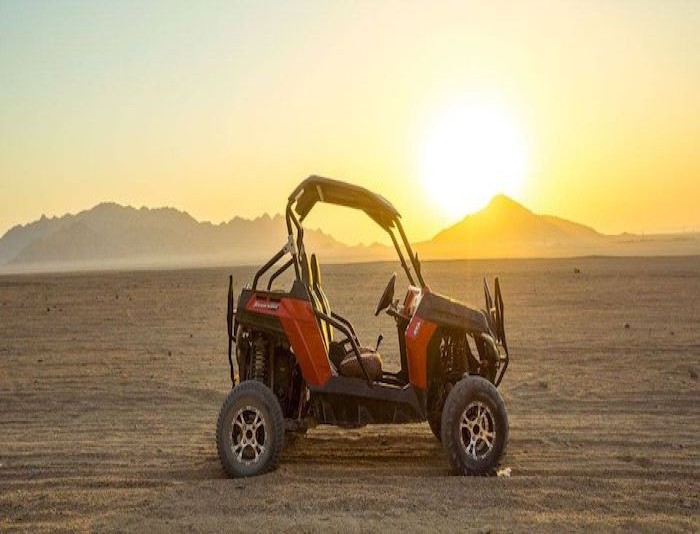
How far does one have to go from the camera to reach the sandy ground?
283 inches

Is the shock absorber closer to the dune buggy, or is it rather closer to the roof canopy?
the dune buggy

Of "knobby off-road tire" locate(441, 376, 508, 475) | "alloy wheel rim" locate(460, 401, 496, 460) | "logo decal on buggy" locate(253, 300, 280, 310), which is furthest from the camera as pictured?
"logo decal on buggy" locate(253, 300, 280, 310)

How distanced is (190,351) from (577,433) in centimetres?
1127

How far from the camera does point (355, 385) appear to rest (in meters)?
8.74

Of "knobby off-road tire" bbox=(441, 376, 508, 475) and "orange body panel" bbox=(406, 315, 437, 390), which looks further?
"orange body panel" bbox=(406, 315, 437, 390)

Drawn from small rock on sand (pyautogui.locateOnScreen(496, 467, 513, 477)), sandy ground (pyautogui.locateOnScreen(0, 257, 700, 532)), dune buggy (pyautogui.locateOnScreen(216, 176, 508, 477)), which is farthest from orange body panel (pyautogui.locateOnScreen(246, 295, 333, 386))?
small rock on sand (pyautogui.locateOnScreen(496, 467, 513, 477))

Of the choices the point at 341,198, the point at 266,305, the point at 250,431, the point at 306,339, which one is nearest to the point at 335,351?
the point at 306,339

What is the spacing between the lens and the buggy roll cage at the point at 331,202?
8.85 m

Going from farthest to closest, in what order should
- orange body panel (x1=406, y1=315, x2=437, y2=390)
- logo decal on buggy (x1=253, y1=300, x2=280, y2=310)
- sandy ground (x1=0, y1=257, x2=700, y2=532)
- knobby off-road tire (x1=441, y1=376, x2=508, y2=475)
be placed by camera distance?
logo decal on buggy (x1=253, y1=300, x2=280, y2=310)
orange body panel (x1=406, y1=315, x2=437, y2=390)
knobby off-road tire (x1=441, y1=376, x2=508, y2=475)
sandy ground (x1=0, y1=257, x2=700, y2=532)

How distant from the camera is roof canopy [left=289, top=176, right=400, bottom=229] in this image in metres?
8.89

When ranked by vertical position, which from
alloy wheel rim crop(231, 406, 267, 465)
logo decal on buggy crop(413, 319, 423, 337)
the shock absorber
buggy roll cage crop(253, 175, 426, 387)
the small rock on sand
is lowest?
the small rock on sand

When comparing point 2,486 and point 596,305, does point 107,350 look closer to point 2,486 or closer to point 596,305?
point 2,486

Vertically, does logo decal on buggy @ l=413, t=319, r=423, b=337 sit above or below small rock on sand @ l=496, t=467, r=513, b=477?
above

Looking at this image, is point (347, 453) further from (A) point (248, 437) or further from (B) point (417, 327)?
(B) point (417, 327)
